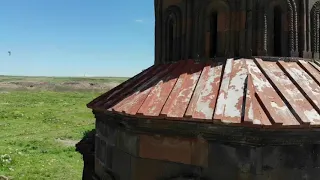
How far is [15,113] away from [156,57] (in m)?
28.1

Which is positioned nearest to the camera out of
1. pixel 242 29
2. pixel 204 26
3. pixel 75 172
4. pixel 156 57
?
pixel 242 29

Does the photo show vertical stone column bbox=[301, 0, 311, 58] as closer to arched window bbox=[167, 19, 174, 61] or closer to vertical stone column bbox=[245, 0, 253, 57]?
vertical stone column bbox=[245, 0, 253, 57]

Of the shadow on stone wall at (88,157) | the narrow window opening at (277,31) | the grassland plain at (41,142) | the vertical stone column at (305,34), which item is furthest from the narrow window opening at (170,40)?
the grassland plain at (41,142)

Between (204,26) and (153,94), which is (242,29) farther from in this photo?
(153,94)

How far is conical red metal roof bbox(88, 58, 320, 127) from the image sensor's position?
3.49 meters

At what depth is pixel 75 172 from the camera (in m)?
14.1

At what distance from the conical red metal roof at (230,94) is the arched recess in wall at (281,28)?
0.35m

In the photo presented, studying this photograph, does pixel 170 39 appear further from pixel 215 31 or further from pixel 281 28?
pixel 281 28

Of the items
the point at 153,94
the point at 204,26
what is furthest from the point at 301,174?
the point at 204,26

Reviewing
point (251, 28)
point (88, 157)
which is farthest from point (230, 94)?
point (88, 157)

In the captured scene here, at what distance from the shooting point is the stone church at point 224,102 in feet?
11.7

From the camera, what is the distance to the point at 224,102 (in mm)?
3756

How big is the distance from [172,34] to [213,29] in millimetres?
988

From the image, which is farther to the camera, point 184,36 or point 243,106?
point 184,36
